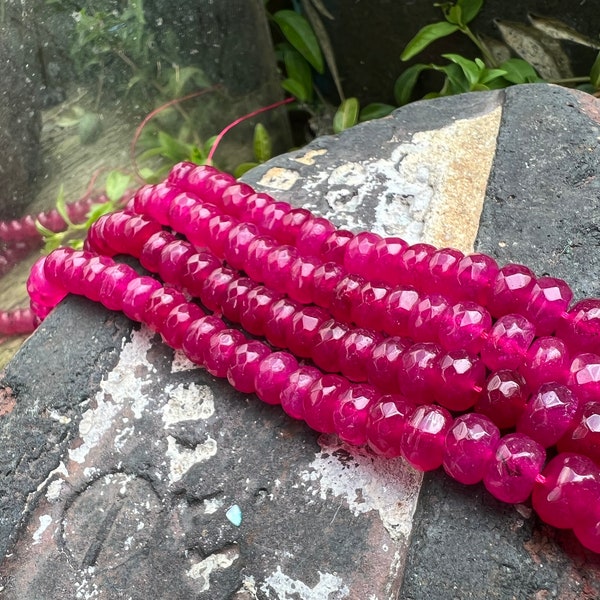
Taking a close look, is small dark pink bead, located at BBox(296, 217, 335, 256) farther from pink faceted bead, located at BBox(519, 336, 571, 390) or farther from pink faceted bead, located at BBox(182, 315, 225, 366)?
pink faceted bead, located at BBox(519, 336, 571, 390)

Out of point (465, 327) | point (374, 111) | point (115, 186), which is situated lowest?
point (374, 111)

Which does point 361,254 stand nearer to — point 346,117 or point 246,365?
point 246,365

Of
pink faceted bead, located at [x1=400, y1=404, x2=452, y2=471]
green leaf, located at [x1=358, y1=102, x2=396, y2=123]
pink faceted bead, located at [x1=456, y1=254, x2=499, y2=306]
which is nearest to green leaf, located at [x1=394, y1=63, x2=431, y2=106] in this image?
green leaf, located at [x1=358, y1=102, x2=396, y2=123]

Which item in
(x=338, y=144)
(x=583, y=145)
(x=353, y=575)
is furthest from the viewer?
(x=338, y=144)

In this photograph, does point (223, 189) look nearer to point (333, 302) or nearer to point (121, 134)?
point (333, 302)

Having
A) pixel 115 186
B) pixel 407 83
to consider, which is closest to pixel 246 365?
pixel 115 186

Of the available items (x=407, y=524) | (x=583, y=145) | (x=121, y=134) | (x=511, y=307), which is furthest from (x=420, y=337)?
(x=121, y=134)
